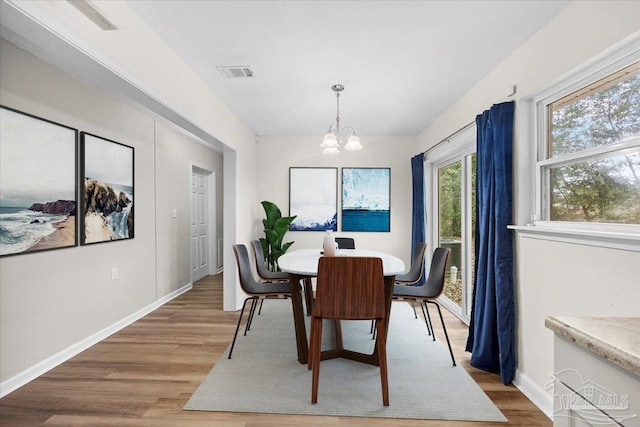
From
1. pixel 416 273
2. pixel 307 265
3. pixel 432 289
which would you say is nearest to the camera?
pixel 307 265

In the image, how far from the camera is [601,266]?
1.60 meters

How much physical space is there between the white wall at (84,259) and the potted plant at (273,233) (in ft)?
4.34

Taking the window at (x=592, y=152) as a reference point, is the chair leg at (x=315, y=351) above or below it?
below

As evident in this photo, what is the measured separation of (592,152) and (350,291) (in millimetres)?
1589

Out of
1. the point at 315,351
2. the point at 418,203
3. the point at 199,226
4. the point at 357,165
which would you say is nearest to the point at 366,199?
the point at 357,165

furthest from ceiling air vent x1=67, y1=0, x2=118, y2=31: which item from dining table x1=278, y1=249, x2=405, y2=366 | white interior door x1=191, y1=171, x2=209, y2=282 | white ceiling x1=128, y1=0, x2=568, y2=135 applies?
white interior door x1=191, y1=171, x2=209, y2=282

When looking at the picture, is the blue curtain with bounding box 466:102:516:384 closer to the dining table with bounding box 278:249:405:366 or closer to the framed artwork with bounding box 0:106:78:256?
the dining table with bounding box 278:249:405:366

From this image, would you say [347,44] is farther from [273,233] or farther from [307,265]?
[273,233]

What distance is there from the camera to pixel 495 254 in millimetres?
2336

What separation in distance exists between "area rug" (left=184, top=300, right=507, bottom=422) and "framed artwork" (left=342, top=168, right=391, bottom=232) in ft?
7.32

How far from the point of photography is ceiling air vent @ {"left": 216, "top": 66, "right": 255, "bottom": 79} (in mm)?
2695

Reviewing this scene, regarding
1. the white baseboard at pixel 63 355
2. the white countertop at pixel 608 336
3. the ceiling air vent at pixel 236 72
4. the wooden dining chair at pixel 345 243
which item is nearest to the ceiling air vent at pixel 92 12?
the ceiling air vent at pixel 236 72

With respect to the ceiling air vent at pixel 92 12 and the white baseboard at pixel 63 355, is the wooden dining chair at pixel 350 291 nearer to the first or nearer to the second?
the ceiling air vent at pixel 92 12

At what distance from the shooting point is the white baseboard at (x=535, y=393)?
192 centimetres
